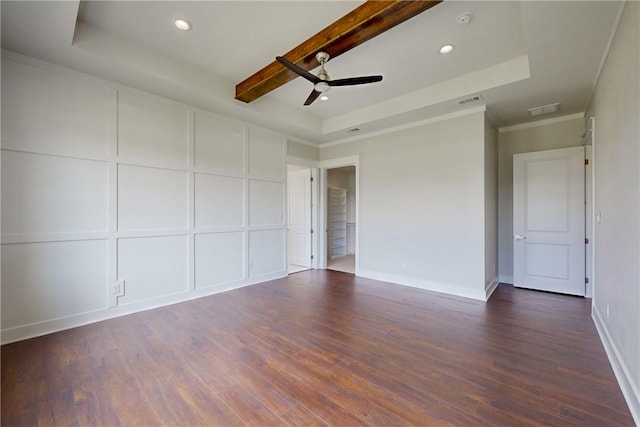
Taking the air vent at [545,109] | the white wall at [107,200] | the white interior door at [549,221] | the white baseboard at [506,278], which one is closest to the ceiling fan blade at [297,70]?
the white wall at [107,200]

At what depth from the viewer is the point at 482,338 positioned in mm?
2723

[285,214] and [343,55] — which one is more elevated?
[343,55]

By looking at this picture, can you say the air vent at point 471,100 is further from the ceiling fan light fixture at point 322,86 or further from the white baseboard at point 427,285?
the white baseboard at point 427,285

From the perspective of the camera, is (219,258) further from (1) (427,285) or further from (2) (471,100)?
(2) (471,100)

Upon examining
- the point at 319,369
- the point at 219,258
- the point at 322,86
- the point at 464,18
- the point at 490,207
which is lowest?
the point at 319,369

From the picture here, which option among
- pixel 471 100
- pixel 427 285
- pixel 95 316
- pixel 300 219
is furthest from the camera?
pixel 300 219

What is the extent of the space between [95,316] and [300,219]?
408cm

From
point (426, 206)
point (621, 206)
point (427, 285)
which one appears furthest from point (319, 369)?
point (426, 206)

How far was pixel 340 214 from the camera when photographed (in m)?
8.51

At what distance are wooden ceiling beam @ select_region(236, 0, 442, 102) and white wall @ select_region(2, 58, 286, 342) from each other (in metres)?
1.56

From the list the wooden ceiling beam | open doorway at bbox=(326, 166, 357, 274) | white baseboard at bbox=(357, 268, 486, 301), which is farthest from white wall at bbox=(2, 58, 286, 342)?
open doorway at bbox=(326, 166, 357, 274)

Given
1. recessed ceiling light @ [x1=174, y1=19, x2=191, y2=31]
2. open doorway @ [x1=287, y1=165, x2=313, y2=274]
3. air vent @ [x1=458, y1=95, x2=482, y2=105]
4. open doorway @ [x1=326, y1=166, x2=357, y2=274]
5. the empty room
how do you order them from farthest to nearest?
1. open doorway @ [x1=326, y1=166, x2=357, y2=274]
2. open doorway @ [x1=287, y1=165, x2=313, y2=274]
3. air vent @ [x1=458, y1=95, x2=482, y2=105]
4. recessed ceiling light @ [x1=174, y1=19, x2=191, y2=31]
5. the empty room

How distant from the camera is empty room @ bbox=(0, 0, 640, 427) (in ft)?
6.33

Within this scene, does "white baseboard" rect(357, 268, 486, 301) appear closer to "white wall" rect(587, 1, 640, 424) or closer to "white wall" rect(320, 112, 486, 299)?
"white wall" rect(320, 112, 486, 299)
